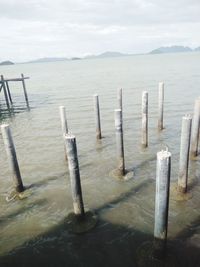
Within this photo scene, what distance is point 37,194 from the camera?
347 inches

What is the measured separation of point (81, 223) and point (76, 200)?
0.80 meters

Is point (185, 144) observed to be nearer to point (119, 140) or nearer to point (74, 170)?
point (119, 140)

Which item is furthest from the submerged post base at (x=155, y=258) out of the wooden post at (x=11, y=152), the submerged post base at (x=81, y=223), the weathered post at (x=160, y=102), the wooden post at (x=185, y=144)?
the weathered post at (x=160, y=102)

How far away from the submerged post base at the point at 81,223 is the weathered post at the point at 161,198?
6.65ft

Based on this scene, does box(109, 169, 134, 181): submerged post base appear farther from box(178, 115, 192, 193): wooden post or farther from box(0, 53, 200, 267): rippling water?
box(178, 115, 192, 193): wooden post

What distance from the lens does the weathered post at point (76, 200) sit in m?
6.25

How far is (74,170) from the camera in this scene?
21.1 ft

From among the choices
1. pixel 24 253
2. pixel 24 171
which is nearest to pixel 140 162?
pixel 24 171

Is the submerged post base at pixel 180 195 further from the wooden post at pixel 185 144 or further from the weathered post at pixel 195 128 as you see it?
the weathered post at pixel 195 128

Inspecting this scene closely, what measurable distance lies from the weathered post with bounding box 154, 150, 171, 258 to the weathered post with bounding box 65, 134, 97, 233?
81.9 inches

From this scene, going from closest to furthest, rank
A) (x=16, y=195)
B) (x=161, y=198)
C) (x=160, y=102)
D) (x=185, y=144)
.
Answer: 1. (x=161, y=198)
2. (x=185, y=144)
3. (x=16, y=195)
4. (x=160, y=102)

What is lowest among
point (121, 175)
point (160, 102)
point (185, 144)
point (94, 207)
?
point (94, 207)

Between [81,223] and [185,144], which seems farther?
[185,144]

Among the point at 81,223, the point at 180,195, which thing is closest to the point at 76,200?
the point at 81,223
